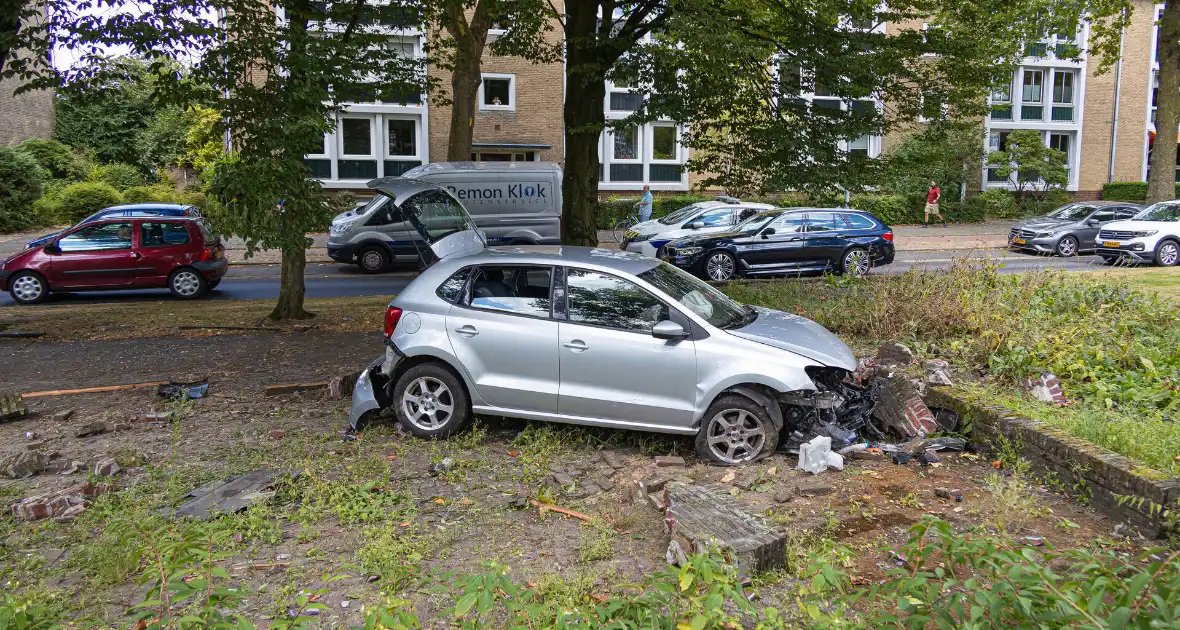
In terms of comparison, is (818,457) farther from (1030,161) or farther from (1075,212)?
(1030,161)

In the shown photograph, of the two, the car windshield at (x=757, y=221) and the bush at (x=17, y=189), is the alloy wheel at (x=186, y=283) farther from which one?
the bush at (x=17, y=189)

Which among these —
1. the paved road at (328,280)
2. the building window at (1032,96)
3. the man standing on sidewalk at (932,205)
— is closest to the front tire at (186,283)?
the paved road at (328,280)

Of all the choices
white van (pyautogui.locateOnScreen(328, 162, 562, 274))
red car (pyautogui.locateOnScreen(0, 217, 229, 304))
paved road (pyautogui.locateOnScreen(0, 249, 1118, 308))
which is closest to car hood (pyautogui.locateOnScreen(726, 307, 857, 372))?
paved road (pyautogui.locateOnScreen(0, 249, 1118, 308))

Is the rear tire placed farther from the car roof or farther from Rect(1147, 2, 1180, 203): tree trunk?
Rect(1147, 2, 1180, 203): tree trunk

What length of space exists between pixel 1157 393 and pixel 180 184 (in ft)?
118

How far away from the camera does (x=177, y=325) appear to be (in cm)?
1262

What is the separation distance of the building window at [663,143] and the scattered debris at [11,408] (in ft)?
94.2

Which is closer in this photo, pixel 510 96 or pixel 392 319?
pixel 392 319

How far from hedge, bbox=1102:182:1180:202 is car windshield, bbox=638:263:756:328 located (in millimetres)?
38421

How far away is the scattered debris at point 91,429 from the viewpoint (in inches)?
290

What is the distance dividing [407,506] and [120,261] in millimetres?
13299

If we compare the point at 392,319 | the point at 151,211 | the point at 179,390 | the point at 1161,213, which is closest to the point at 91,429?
the point at 179,390

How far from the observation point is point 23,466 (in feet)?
21.0

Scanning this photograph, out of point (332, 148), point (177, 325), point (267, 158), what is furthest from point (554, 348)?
point (332, 148)
